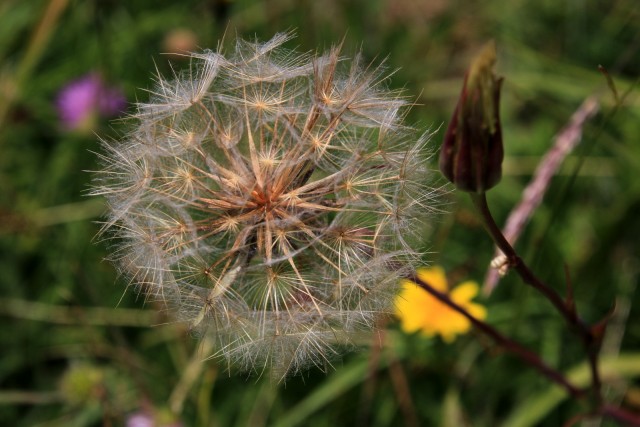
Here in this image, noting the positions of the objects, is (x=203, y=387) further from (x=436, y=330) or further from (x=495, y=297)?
(x=495, y=297)

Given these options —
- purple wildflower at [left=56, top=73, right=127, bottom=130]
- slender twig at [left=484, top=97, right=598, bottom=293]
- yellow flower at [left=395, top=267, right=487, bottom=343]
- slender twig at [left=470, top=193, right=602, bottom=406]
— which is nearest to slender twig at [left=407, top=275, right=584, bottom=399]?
slender twig at [left=470, top=193, right=602, bottom=406]

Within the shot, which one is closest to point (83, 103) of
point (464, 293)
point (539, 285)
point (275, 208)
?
point (464, 293)

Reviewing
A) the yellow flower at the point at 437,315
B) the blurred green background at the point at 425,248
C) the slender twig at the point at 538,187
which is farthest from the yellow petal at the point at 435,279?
the slender twig at the point at 538,187

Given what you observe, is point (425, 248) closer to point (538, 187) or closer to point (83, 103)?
point (538, 187)

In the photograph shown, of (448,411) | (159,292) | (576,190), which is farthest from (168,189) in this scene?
(576,190)

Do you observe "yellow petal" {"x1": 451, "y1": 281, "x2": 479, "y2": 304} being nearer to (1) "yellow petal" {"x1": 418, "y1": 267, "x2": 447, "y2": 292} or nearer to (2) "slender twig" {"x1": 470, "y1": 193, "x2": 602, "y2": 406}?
(1) "yellow petal" {"x1": 418, "y1": 267, "x2": 447, "y2": 292}

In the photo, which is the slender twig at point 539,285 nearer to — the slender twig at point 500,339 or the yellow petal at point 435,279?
the slender twig at point 500,339
